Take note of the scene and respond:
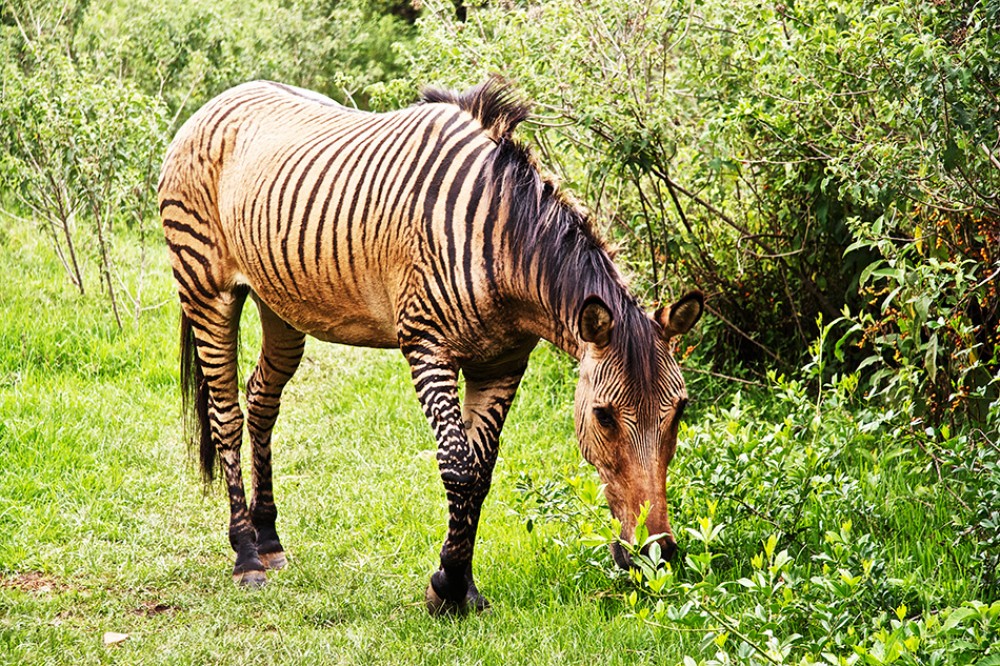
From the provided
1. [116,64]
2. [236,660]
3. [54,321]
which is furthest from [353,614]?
[116,64]

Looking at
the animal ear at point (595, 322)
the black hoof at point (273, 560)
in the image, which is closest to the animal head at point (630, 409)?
the animal ear at point (595, 322)

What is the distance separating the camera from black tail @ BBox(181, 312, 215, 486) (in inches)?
252

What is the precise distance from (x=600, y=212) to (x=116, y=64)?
6925 millimetres

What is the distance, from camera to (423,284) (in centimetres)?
491

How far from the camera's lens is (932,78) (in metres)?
4.68

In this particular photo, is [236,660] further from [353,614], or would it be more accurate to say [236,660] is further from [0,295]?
[0,295]

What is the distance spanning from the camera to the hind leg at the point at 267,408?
240 inches

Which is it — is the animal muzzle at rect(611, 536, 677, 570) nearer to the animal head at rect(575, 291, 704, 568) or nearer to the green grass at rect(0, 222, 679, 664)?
the animal head at rect(575, 291, 704, 568)

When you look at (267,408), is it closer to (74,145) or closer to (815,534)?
(815,534)

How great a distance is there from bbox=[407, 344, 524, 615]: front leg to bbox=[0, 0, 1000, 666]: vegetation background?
0.18 metres

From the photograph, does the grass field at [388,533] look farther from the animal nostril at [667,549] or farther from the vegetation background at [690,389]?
the animal nostril at [667,549]

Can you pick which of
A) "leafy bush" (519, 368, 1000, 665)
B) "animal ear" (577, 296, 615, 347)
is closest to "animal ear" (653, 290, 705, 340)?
"animal ear" (577, 296, 615, 347)

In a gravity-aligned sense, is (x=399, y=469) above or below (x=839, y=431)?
below

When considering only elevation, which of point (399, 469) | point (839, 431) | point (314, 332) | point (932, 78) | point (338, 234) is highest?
point (932, 78)
